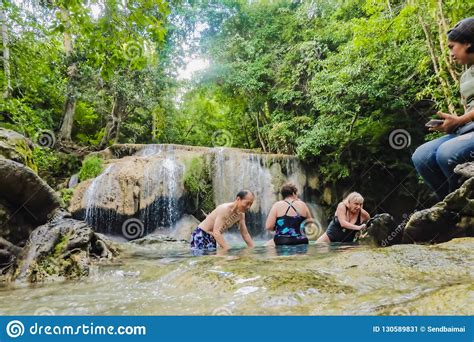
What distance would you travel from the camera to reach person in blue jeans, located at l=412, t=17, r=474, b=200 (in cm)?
308

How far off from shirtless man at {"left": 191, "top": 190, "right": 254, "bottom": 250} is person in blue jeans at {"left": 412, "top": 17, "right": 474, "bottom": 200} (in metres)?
→ 3.03

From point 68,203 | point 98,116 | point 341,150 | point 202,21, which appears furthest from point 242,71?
point 68,203

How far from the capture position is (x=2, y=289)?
3.59 meters

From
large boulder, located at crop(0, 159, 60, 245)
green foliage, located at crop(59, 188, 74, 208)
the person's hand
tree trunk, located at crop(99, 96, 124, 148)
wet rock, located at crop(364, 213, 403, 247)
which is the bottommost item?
wet rock, located at crop(364, 213, 403, 247)

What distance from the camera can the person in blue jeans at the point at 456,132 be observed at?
3.08 meters

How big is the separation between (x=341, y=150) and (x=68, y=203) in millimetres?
10089

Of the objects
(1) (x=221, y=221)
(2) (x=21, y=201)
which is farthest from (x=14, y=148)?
(1) (x=221, y=221)

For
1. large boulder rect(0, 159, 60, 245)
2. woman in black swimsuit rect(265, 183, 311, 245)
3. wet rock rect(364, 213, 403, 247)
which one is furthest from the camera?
woman in black swimsuit rect(265, 183, 311, 245)

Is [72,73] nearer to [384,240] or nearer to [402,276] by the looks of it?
[384,240]

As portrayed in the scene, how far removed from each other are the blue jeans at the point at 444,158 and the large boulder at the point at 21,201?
4.79m

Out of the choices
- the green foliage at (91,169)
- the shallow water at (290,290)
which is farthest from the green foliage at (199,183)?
the shallow water at (290,290)

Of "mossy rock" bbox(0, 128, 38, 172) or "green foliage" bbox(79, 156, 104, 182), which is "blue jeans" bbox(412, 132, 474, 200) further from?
"green foliage" bbox(79, 156, 104, 182)

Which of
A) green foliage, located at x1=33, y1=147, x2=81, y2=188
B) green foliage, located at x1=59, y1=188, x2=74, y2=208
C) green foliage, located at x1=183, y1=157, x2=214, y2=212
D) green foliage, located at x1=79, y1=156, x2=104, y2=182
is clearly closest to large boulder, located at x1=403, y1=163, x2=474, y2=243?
green foliage, located at x1=183, y1=157, x2=214, y2=212

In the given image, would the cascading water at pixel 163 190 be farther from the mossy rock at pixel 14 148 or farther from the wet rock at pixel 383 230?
the wet rock at pixel 383 230
